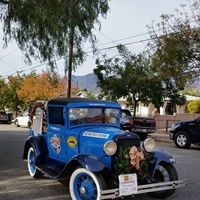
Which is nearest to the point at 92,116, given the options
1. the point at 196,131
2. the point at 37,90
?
the point at 196,131

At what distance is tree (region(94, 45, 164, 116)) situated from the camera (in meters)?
29.9

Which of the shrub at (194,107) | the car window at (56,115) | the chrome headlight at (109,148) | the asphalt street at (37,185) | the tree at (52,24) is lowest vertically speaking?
the asphalt street at (37,185)

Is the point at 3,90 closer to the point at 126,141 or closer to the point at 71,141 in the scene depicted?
the point at 71,141

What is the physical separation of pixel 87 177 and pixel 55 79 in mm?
9160

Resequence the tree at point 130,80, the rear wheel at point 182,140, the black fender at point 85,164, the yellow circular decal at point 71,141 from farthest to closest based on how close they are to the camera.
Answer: the tree at point 130,80
the rear wheel at point 182,140
the yellow circular decal at point 71,141
the black fender at point 85,164

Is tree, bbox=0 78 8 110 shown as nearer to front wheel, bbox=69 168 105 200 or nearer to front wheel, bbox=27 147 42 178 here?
front wheel, bbox=27 147 42 178

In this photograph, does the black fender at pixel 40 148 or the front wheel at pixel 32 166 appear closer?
the black fender at pixel 40 148

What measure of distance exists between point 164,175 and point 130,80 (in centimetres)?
2169

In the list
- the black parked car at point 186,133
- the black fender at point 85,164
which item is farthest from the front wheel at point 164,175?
the black parked car at point 186,133

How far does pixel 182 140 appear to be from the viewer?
19.7 metres

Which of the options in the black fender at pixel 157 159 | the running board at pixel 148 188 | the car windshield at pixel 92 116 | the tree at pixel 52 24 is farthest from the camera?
the tree at pixel 52 24

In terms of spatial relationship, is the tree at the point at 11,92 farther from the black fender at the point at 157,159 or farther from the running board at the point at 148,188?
the running board at the point at 148,188

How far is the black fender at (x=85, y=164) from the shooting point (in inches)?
301

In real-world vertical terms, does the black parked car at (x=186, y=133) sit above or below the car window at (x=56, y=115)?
below
